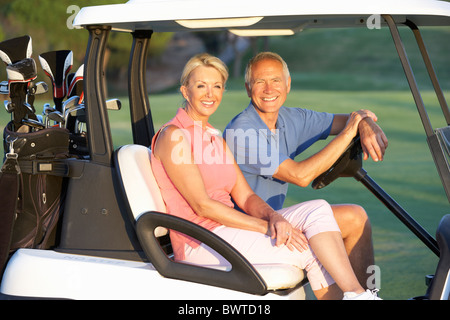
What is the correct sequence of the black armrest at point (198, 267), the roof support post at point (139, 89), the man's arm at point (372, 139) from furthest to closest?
the roof support post at point (139, 89), the man's arm at point (372, 139), the black armrest at point (198, 267)

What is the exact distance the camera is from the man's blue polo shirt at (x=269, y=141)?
2908 millimetres

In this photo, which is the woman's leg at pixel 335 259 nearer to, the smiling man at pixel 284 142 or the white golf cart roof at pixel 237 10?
the smiling man at pixel 284 142

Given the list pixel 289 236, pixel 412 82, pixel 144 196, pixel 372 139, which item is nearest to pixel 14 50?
pixel 144 196

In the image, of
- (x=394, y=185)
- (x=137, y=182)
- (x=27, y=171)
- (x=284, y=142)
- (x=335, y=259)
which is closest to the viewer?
(x=335, y=259)

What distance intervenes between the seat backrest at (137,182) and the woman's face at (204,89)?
0.33 metres

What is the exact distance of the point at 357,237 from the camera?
281 cm

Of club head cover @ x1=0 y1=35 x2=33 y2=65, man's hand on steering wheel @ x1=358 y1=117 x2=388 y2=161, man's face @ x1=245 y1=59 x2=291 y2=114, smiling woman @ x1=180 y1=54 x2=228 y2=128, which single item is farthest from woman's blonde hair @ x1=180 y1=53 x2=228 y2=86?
club head cover @ x1=0 y1=35 x2=33 y2=65

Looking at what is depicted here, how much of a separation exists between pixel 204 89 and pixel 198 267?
778 millimetres

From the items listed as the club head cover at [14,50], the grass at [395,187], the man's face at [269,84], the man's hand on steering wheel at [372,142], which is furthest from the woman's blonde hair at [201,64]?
the club head cover at [14,50]

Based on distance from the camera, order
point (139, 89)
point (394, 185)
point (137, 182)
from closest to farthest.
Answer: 1. point (137, 182)
2. point (139, 89)
3. point (394, 185)

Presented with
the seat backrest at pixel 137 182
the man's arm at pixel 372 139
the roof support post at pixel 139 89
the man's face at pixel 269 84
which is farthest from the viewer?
the roof support post at pixel 139 89

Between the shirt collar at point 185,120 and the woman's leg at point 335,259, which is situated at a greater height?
the shirt collar at point 185,120

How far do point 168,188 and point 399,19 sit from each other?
4.03 ft

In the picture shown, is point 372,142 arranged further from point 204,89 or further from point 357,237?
point 204,89
